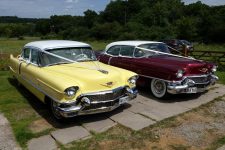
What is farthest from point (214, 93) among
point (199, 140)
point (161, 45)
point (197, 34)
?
point (197, 34)

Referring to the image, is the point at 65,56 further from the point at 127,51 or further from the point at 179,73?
the point at 179,73

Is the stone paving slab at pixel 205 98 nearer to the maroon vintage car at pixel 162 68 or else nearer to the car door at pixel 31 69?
the maroon vintage car at pixel 162 68

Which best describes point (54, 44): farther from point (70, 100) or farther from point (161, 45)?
point (161, 45)

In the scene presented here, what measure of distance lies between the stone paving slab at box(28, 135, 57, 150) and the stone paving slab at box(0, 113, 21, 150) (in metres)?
0.24

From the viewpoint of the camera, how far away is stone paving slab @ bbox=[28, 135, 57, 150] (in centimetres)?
473

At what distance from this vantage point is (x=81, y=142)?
16.0 feet

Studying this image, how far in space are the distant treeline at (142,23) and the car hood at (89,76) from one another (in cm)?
4729

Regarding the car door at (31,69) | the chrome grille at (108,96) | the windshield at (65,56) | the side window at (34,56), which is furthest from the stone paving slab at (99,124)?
the side window at (34,56)

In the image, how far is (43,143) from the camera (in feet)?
16.0

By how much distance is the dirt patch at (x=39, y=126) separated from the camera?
17.9ft

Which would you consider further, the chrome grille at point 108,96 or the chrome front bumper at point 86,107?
the chrome grille at point 108,96

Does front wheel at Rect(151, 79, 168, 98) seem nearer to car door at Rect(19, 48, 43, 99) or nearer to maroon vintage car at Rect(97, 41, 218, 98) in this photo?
maroon vintage car at Rect(97, 41, 218, 98)

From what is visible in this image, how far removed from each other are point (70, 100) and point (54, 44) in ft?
7.20

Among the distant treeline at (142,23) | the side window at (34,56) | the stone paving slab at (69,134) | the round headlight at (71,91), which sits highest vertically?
the distant treeline at (142,23)
